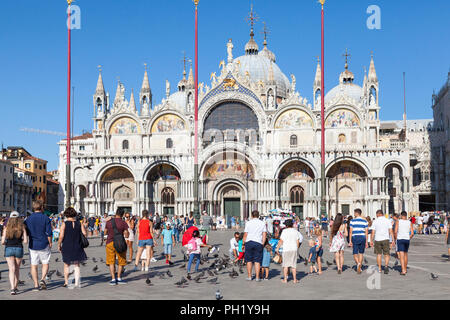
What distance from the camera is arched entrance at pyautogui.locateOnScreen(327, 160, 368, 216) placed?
5188 centimetres

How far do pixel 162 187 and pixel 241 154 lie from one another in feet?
29.5

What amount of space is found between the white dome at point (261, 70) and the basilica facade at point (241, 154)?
890 centimetres

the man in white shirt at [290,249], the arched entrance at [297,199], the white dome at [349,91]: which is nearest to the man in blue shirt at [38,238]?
the man in white shirt at [290,249]

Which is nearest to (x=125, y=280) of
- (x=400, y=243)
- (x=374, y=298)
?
(x=374, y=298)

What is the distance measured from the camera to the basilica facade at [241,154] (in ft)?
168

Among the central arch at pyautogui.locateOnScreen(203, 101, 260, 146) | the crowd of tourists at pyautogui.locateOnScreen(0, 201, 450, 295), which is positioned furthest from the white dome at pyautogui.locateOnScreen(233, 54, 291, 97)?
the crowd of tourists at pyautogui.locateOnScreen(0, 201, 450, 295)

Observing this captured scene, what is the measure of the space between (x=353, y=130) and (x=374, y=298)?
140 ft

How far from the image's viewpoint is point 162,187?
56062 mm

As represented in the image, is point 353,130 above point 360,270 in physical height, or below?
above

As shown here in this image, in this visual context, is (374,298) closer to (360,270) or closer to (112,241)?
(360,270)

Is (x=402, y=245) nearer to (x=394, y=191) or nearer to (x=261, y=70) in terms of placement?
(x=394, y=191)

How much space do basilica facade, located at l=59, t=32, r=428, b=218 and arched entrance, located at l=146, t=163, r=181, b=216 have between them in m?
0.10

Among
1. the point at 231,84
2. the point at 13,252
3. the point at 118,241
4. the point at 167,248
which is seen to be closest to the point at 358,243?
the point at 167,248

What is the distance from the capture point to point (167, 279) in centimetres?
1452
